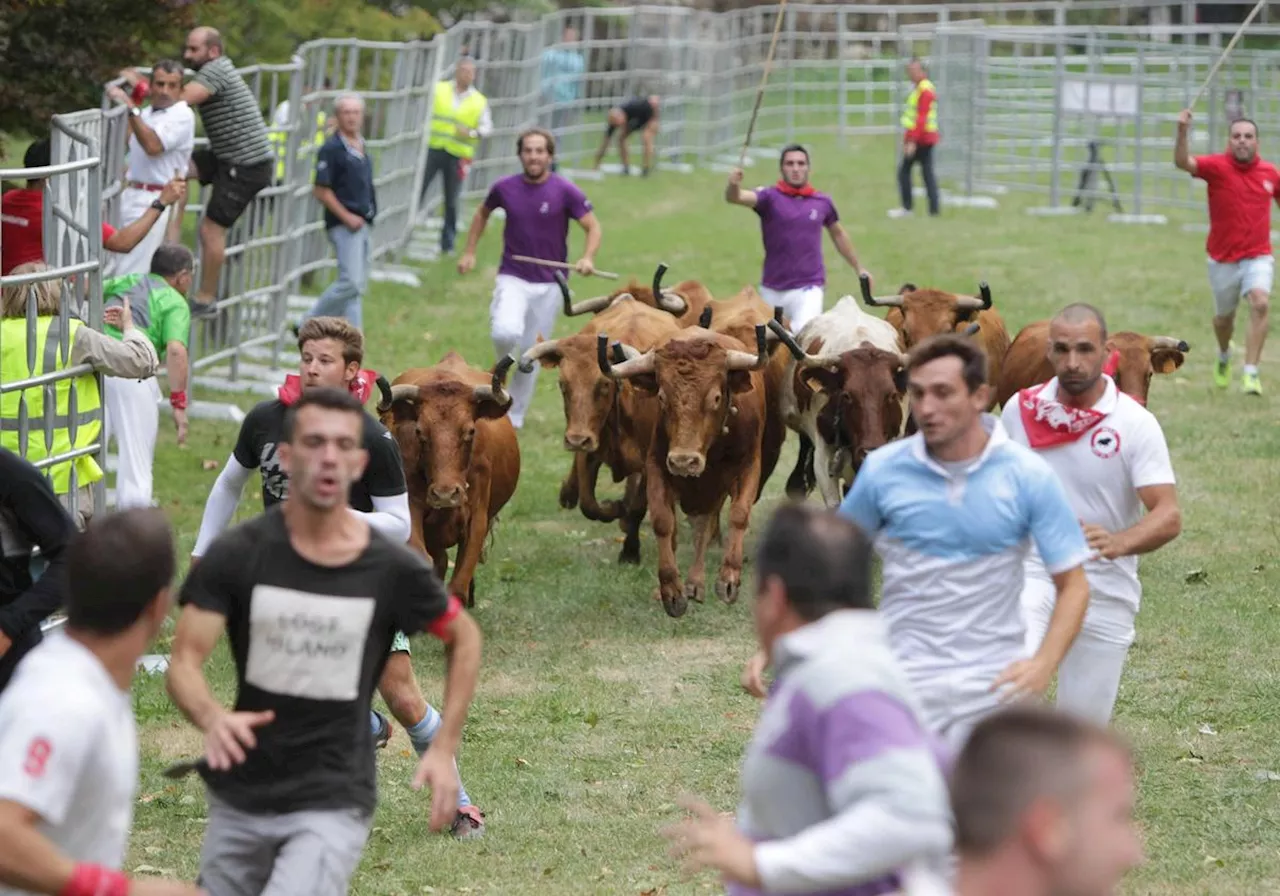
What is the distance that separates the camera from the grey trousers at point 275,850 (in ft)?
16.3

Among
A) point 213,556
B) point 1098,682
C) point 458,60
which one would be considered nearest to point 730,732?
point 1098,682

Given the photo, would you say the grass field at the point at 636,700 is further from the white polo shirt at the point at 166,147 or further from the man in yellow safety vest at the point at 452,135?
the man in yellow safety vest at the point at 452,135

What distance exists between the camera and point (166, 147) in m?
14.6

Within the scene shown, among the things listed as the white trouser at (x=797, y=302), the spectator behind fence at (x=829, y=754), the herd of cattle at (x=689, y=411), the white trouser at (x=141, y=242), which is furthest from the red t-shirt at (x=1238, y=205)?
the spectator behind fence at (x=829, y=754)

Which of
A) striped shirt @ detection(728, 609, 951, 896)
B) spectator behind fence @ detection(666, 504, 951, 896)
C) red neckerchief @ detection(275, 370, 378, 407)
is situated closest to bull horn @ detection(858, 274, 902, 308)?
red neckerchief @ detection(275, 370, 378, 407)

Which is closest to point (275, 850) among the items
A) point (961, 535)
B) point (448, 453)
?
point (961, 535)

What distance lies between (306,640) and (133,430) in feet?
23.1

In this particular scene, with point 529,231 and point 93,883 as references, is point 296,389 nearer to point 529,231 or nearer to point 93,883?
point 93,883

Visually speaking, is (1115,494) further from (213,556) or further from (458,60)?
→ (458,60)

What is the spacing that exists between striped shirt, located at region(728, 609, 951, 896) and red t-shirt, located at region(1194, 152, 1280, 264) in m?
14.4

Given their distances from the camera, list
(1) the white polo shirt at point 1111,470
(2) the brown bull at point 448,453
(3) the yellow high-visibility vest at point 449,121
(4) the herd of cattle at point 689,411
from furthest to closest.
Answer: (3) the yellow high-visibility vest at point 449,121 < (4) the herd of cattle at point 689,411 < (2) the brown bull at point 448,453 < (1) the white polo shirt at point 1111,470

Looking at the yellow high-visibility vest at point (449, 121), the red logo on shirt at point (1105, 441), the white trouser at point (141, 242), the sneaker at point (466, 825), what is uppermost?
the yellow high-visibility vest at point (449, 121)

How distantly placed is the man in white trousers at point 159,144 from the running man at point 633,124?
20.1 m

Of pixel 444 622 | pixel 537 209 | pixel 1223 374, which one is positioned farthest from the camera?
pixel 1223 374
